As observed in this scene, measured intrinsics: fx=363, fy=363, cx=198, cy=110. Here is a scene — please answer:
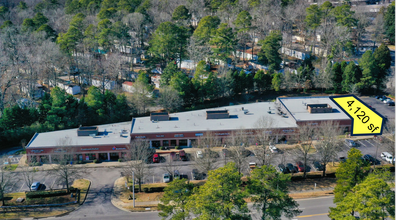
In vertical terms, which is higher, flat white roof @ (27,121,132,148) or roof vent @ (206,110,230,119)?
roof vent @ (206,110,230,119)

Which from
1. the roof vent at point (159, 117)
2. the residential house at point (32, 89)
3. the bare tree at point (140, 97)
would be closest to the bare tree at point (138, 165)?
the roof vent at point (159, 117)

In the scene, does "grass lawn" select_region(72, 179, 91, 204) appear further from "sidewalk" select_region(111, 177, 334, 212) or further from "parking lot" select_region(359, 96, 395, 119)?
"parking lot" select_region(359, 96, 395, 119)

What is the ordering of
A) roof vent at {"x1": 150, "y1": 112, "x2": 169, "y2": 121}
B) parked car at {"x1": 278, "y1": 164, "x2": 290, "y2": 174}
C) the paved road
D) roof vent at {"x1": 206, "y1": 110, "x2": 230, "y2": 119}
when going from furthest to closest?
roof vent at {"x1": 206, "y1": 110, "x2": 230, "y2": 119} < roof vent at {"x1": 150, "y1": 112, "x2": 169, "y2": 121} < parked car at {"x1": 278, "y1": 164, "x2": 290, "y2": 174} < the paved road

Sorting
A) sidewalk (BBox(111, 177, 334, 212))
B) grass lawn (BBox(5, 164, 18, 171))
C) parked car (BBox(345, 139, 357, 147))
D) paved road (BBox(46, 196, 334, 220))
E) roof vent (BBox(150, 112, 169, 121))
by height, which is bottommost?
paved road (BBox(46, 196, 334, 220))

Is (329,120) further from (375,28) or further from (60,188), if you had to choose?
(375,28)

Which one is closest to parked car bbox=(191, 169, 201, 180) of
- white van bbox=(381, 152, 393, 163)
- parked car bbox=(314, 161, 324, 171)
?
parked car bbox=(314, 161, 324, 171)

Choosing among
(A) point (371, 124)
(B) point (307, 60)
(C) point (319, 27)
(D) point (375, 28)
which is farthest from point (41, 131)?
(D) point (375, 28)

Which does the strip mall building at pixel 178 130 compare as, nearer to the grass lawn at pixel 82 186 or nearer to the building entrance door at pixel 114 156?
the building entrance door at pixel 114 156
